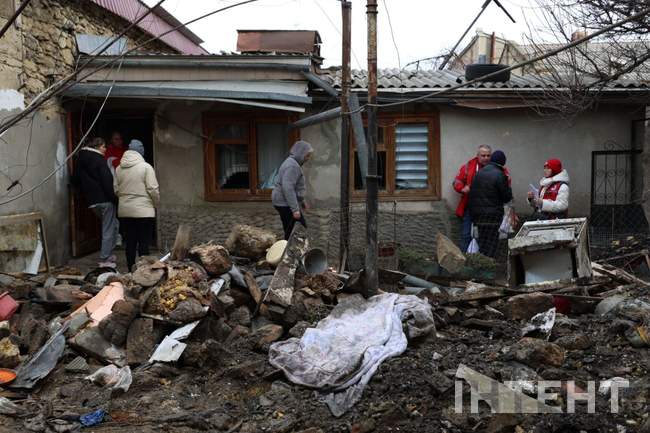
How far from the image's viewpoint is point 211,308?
5492 millimetres

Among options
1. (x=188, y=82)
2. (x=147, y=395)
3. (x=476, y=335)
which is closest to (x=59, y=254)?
(x=188, y=82)

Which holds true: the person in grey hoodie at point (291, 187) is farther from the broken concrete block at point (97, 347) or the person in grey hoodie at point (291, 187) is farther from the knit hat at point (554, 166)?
the knit hat at point (554, 166)

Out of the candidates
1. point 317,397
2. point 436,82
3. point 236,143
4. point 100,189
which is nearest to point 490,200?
point 436,82

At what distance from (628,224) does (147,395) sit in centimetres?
794

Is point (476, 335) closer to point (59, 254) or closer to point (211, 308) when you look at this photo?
point (211, 308)

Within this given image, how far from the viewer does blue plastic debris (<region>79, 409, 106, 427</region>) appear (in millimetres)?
4129

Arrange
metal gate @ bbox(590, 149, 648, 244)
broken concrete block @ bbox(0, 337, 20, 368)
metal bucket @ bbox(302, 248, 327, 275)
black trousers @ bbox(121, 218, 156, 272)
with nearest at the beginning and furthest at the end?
broken concrete block @ bbox(0, 337, 20, 368)
metal bucket @ bbox(302, 248, 327, 275)
black trousers @ bbox(121, 218, 156, 272)
metal gate @ bbox(590, 149, 648, 244)

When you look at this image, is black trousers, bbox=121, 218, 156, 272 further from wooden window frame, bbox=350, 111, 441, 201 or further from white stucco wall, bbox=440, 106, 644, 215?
white stucco wall, bbox=440, 106, 644, 215

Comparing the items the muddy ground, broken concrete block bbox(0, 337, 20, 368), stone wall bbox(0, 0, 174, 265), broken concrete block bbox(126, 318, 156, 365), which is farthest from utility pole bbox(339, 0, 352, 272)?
stone wall bbox(0, 0, 174, 265)

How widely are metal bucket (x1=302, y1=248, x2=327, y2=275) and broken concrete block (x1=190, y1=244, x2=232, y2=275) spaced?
0.94 m

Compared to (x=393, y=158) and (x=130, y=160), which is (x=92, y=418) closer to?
(x=130, y=160)

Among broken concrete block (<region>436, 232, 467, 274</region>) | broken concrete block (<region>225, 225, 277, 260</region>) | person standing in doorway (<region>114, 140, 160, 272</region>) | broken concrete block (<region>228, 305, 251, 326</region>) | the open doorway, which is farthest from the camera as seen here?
the open doorway

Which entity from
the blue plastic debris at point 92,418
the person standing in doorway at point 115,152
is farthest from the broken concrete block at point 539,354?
the person standing in doorway at point 115,152

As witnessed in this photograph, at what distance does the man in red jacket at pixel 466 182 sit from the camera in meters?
9.07
